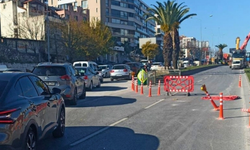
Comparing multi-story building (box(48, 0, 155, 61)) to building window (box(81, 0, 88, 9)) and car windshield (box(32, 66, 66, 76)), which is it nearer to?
building window (box(81, 0, 88, 9))

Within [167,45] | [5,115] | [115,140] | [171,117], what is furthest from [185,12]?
[5,115]

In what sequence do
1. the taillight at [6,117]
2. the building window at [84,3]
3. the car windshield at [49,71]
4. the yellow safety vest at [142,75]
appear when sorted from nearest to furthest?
the taillight at [6,117] < the car windshield at [49,71] < the yellow safety vest at [142,75] < the building window at [84,3]

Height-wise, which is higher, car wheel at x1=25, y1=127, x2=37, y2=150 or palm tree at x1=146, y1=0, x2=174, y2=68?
palm tree at x1=146, y1=0, x2=174, y2=68

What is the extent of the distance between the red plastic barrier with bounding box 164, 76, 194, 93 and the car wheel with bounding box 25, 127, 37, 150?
1277 cm

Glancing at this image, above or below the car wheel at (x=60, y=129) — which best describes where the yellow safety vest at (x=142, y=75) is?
above

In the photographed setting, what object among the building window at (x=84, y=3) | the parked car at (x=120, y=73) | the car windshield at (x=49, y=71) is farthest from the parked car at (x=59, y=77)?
the building window at (x=84, y=3)

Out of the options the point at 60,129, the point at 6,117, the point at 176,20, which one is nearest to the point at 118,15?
the point at 176,20

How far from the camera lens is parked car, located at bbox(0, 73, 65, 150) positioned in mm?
5156

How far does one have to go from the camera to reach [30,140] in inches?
232

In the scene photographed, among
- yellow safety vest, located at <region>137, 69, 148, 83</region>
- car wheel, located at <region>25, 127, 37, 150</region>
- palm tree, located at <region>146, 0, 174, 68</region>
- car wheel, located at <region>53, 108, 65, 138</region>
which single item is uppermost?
palm tree, located at <region>146, 0, 174, 68</region>

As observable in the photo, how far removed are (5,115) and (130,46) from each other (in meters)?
87.4

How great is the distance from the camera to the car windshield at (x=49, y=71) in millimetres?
13648

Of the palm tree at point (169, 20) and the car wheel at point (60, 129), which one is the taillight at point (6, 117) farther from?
the palm tree at point (169, 20)

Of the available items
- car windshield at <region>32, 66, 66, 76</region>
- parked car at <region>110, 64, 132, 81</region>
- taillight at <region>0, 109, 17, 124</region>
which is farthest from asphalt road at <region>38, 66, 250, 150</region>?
parked car at <region>110, 64, 132, 81</region>
